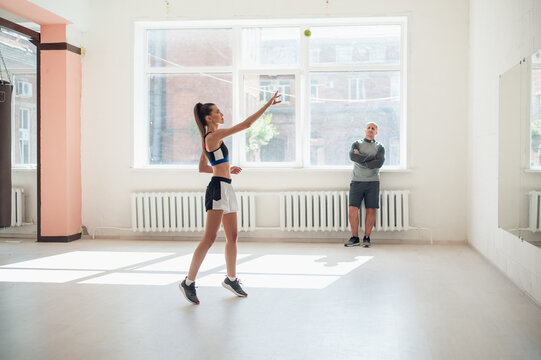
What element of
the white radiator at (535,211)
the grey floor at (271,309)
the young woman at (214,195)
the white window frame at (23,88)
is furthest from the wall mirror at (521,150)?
the white window frame at (23,88)

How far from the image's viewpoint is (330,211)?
6723 mm

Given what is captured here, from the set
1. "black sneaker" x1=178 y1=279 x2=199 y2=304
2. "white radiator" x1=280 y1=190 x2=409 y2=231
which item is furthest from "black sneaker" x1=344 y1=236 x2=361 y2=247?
"black sneaker" x1=178 y1=279 x2=199 y2=304

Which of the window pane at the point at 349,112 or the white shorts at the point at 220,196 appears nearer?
the white shorts at the point at 220,196

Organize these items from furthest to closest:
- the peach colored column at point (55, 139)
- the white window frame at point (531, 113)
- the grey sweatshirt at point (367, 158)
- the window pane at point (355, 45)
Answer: the window pane at point (355, 45), the peach colored column at point (55, 139), the grey sweatshirt at point (367, 158), the white window frame at point (531, 113)

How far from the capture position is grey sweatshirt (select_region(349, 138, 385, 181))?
642cm

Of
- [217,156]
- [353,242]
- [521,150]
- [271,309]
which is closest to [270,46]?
[353,242]

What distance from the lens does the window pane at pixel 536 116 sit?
3529mm

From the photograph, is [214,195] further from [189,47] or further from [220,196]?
[189,47]

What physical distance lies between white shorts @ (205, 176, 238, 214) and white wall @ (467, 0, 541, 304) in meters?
2.13

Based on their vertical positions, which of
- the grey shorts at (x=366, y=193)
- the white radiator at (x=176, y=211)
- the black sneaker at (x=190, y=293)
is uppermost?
the grey shorts at (x=366, y=193)

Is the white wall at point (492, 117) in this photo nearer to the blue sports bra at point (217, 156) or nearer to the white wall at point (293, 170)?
the white wall at point (293, 170)

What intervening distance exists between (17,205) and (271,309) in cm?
472

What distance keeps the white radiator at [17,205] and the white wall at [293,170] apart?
0.77 m

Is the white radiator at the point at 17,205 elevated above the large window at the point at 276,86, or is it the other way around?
the large window at the point at 276,86
